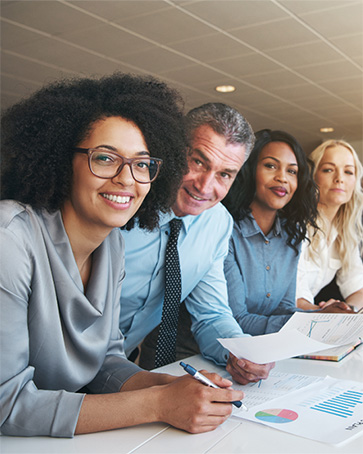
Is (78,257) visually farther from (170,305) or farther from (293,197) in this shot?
(293,197)

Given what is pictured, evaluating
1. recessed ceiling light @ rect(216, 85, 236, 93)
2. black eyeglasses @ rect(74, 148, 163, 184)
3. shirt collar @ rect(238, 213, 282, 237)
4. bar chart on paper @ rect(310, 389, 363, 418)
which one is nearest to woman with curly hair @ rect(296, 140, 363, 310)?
shirt collar @ rect(238, 213, 282, 237)

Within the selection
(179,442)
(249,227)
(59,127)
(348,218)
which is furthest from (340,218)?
(179,442)

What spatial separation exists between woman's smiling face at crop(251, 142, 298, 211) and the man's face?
49 cm

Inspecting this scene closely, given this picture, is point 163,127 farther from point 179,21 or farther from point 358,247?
point 179,21

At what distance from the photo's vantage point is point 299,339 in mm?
1228

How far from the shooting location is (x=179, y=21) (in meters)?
4.61

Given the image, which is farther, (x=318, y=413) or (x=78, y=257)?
(x=78, y=257)

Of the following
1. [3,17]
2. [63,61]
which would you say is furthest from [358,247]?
[63,61]

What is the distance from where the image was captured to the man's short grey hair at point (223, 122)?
6.12ft

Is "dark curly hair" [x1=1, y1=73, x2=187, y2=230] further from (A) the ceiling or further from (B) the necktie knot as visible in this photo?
(A) the ceiling

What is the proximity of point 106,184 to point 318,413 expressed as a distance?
71cm

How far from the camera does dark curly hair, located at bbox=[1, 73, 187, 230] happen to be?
4.23 feet

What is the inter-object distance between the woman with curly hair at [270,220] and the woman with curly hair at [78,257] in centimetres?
84

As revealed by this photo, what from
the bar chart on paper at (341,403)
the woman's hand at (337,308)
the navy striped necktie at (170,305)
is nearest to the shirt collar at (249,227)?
the woman's hand at (337,308)
